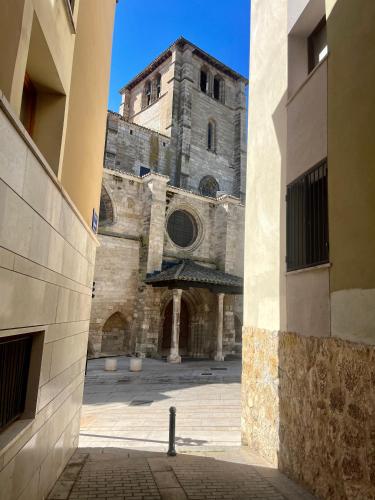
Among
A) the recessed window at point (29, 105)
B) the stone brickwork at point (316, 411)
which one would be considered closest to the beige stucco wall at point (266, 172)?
the stone brickwork at point (316, 411)

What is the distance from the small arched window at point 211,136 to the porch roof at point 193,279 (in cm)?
1518

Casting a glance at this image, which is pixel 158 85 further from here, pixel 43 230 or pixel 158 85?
pixel 43 230

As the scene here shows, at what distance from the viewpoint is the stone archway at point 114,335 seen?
67.8 ft

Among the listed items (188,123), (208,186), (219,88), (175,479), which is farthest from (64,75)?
(219,88)

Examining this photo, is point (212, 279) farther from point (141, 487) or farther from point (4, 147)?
point (4, 147)

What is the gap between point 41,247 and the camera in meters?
3.62

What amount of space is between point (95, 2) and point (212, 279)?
16.0 m

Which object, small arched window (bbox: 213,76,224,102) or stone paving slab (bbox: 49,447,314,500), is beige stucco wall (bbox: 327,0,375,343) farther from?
small arched window (bbox: 213,76,224,102)

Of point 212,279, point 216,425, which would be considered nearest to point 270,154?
point 216,425

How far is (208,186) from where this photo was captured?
110 ft

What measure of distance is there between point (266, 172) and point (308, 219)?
6.40 ft

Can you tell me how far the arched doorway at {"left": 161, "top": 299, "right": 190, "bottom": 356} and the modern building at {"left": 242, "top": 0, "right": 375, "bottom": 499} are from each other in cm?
1615

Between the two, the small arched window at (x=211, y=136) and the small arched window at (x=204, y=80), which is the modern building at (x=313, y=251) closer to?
the small arched window at (x=211, y=136)

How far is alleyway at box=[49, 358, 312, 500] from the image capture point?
4.59 m
